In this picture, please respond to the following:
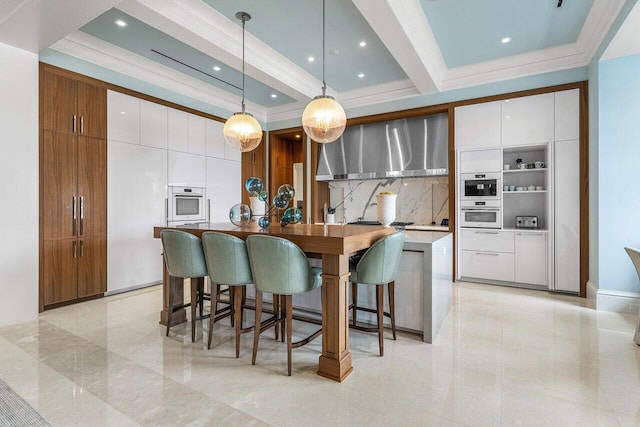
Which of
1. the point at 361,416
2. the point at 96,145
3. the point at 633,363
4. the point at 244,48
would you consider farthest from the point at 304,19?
the point at 633,363

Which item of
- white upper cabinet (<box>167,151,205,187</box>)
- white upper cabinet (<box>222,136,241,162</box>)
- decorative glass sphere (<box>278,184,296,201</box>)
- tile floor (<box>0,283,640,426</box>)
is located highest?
white upper cabinet (<box>222,136,241,162</box>)

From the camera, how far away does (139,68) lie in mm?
4145

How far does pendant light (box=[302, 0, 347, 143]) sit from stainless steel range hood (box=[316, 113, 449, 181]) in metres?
2.40

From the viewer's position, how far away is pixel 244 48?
361 centimetres

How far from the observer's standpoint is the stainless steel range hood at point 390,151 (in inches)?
187

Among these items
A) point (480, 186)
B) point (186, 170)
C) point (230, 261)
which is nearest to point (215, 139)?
point (186, 170)

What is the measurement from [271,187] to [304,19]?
11.9 feet

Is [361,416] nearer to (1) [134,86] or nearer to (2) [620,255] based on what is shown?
(2) [620,255]

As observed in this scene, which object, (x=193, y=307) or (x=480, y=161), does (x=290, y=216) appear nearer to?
(x=193, y=307)

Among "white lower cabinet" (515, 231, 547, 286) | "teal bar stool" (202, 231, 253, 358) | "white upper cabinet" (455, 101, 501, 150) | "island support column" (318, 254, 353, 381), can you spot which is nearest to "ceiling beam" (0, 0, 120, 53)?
"teal bar stool" (202, 231, 253, 358)

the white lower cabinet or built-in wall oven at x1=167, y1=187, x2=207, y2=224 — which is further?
built-in wall oven at x1=167, y1=187, x2=207, y2=224

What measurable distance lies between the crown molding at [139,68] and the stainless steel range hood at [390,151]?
2.01 metres

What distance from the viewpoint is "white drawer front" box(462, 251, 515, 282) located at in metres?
4.25

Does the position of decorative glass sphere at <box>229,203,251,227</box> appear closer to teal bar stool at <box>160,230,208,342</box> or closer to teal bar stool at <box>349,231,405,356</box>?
teal bar stool at <box>160,230,208,342</box>
